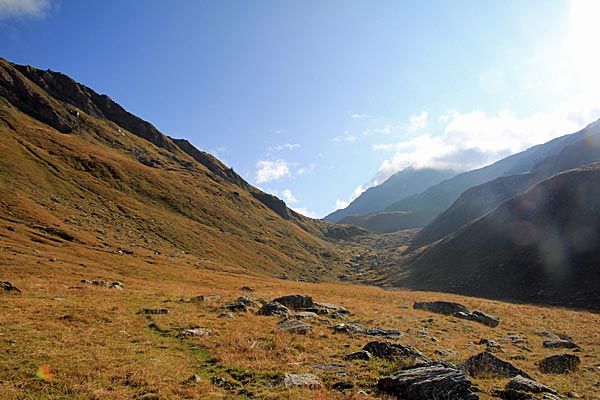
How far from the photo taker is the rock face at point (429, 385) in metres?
10.5

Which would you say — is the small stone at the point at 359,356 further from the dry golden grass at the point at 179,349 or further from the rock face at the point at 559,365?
the rock face at the point at 559,365

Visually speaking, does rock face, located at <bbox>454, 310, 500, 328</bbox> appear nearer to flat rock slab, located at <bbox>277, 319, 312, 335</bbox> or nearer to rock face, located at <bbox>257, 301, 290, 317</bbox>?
rock face, located at <bbox>257, 301, 290, 317</bbox>

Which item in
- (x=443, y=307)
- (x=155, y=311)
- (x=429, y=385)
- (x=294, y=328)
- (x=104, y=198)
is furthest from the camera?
(x=104, y=198)

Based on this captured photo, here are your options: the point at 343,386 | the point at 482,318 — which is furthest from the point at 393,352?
the point at 482,318

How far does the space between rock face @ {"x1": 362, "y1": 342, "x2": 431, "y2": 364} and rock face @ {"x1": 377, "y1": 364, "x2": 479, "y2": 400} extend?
263cm

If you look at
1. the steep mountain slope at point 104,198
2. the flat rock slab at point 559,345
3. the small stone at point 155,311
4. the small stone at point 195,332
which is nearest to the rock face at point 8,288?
the small stone at point 155,311

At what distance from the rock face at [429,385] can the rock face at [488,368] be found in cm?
248

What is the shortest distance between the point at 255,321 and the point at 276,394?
460 inches

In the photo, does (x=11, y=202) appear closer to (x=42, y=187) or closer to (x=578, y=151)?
(x=42, y=187)

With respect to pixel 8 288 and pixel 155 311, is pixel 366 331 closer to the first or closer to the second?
pixel 155 311

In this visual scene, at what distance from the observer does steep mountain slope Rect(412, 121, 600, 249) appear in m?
145

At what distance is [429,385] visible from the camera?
1072 centimetres

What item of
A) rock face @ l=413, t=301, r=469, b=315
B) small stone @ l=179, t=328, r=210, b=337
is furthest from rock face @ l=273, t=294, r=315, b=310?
rock face @ l=413, t=301, r=469, b=315

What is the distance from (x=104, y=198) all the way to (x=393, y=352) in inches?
4415
